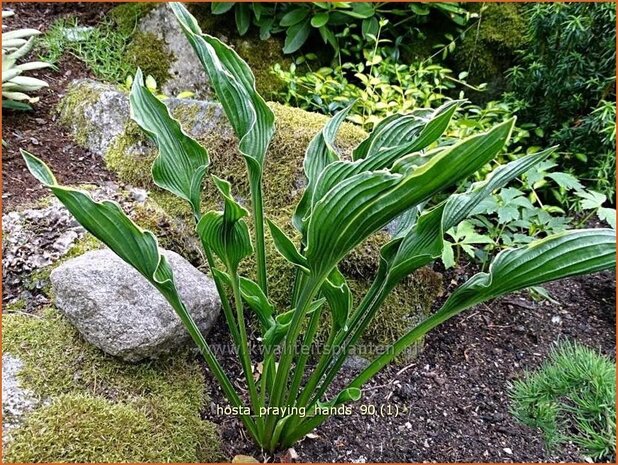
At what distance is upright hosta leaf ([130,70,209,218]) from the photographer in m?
1.06

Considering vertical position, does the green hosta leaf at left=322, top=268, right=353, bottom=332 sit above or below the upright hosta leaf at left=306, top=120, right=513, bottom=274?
below

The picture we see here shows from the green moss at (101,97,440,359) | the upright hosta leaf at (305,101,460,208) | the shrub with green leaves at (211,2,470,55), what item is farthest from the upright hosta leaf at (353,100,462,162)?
the shrub with green leaves at (211,2,470,55)

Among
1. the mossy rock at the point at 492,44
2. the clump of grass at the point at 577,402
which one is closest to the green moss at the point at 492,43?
the mossy rock at the point at 492,44

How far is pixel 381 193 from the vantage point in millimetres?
749

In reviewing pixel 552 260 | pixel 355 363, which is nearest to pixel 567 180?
pixel 355 363

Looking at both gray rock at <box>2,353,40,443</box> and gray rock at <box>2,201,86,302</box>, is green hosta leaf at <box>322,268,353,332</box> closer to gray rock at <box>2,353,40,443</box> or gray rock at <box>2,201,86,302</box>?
gray rock at <box>2,353,40,443</box>

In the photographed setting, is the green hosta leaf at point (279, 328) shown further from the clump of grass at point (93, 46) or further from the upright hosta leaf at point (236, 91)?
the clump of grass at point (93, 46)

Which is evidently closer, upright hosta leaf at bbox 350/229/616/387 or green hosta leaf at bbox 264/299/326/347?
upright hosta leaf at bbox 350/229/616/387

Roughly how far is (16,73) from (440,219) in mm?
1665

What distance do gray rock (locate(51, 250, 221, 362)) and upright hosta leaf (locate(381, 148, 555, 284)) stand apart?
593mm

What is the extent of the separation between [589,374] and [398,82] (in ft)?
5.32

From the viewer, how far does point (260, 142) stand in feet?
3.60

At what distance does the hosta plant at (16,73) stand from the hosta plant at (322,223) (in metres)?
1.11

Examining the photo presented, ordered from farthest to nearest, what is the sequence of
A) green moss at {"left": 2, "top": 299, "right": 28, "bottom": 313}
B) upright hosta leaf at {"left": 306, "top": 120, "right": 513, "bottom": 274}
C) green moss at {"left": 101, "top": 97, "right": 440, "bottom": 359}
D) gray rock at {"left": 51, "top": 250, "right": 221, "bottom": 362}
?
green moss at {"left": 101, "top": 97, "right": 440, "bottom": 359} → green moss at {"left": 2, "top": 299, "right": 28, "bottom": 313} → gray rock at {"left": 51, "top": 250, "right": 221, "bottom": 362} → upright hosta leaf at {"left": 306, "top": 120, "right": 513, "bottom": 274}
